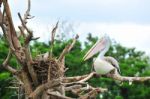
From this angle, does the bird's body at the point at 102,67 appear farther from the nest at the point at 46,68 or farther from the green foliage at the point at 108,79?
the green foliage at the point at 108,79

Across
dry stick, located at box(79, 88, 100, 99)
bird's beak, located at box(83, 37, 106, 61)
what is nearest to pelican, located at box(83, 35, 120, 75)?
bird's beak, located at box(83, 37, 106, 61)

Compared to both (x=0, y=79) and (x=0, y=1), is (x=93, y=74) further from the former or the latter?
(x=0, y=79)

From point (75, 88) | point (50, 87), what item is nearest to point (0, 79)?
point (75, 88)

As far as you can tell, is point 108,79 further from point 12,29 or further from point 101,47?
point 12,29

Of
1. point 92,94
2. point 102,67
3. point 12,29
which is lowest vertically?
point 92,94

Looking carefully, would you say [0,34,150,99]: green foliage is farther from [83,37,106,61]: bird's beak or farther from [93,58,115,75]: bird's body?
[93,58,115,75]: bird's body

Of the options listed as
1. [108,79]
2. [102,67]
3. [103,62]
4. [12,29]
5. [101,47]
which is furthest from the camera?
[108,79]

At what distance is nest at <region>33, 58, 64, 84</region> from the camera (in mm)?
7367

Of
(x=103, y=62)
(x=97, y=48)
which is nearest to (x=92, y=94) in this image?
(x=103, y=62)

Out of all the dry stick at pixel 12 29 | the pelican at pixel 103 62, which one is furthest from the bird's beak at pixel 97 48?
the dry stick at pixel 12 29

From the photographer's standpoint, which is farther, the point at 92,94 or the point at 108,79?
the point at 108,79

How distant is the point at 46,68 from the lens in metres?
7.45

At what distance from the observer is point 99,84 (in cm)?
1769

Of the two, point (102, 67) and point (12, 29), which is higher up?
point (12, 29)
